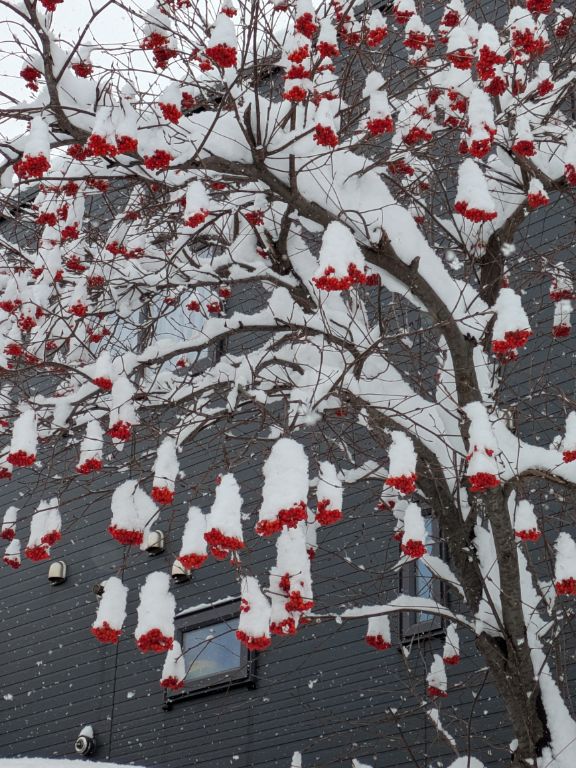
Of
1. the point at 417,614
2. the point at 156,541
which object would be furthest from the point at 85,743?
the point at 417,614

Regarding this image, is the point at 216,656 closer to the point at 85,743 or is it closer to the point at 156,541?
the point at 156,541

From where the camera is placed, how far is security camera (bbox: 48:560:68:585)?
12610 millimetres

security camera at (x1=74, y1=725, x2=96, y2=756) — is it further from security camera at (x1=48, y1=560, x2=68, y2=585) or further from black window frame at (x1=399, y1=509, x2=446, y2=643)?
black window frame at (x1=399, y1=509, x2=446, y2=643)

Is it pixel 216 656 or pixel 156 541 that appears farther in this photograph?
pixel 156 541

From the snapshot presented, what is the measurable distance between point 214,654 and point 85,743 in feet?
6.44

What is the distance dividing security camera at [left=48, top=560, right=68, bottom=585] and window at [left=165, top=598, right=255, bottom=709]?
255cm

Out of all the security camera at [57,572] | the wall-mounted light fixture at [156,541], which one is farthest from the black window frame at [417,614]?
the security camera at [57,572]

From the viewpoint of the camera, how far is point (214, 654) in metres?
10.4

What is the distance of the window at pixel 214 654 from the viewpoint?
10.0m

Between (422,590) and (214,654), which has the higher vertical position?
(214,654)

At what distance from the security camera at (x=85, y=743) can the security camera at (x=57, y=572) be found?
224cm

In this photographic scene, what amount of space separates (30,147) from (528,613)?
159 inches

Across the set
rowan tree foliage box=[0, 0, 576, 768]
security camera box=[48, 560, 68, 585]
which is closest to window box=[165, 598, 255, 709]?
security camera box=[48, 560, 68, 585]

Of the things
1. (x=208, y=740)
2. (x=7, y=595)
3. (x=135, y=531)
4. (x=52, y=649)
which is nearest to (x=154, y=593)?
(x=135, y=531)
